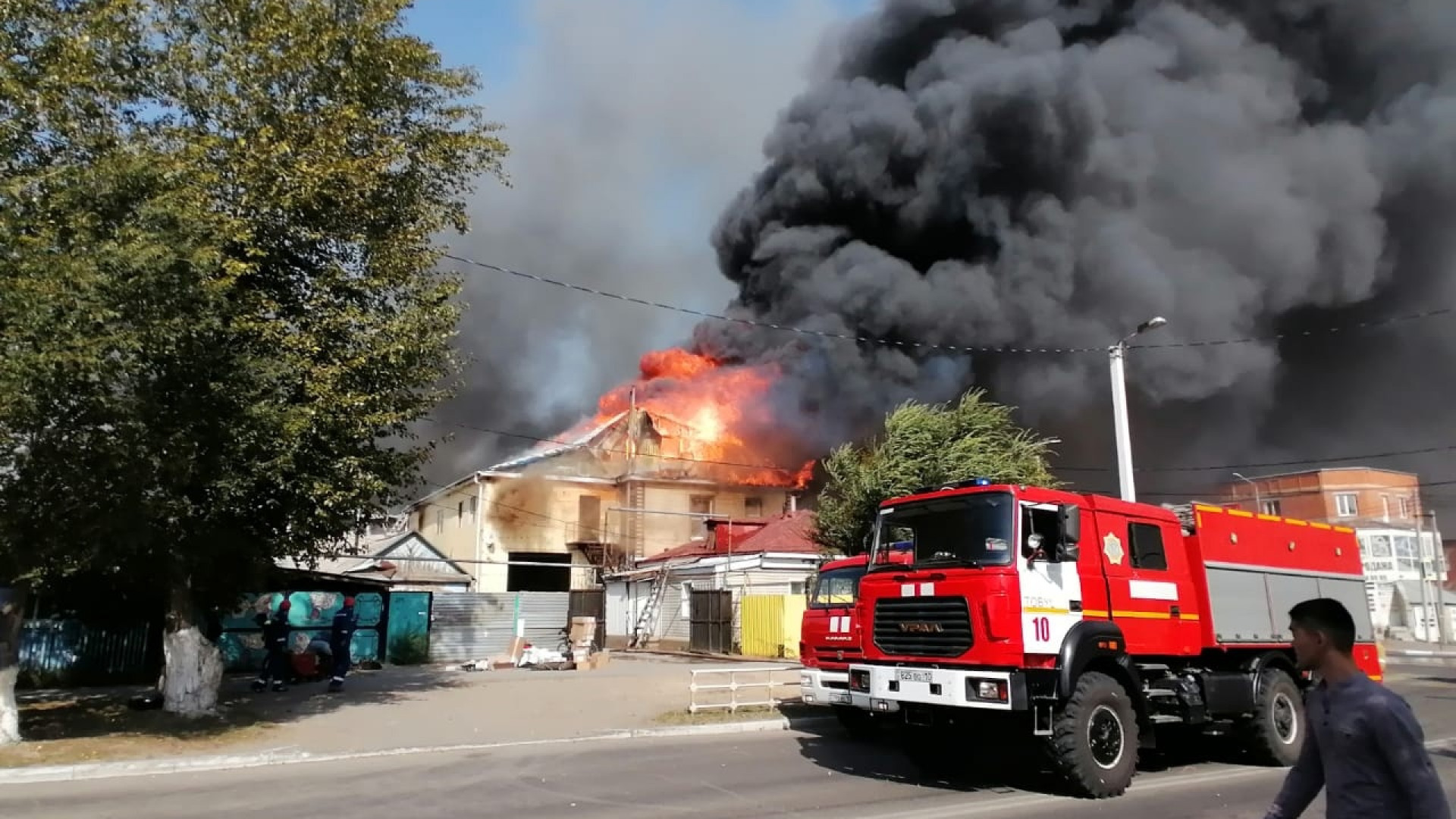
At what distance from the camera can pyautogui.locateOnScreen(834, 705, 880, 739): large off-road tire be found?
11523 millimetres

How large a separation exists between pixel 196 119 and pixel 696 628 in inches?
853

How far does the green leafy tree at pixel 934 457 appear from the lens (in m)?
16.6

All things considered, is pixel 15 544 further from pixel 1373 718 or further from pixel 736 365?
pixel 736 365

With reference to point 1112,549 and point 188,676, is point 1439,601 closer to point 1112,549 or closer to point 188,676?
point 1112,549

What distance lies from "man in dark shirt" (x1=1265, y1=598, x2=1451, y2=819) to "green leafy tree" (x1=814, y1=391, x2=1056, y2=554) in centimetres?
1272

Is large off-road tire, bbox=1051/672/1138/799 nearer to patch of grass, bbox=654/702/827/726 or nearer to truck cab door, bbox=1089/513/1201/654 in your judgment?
truck cab door, bbox=1089/513/1201/654

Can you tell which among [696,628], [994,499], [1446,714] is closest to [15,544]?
[994,499]

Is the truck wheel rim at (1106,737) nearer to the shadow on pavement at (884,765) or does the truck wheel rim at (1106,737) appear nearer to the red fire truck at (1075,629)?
the red fire truck at (1075,629)

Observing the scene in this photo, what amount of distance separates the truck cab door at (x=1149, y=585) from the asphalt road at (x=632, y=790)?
1337 mm

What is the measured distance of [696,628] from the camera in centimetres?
3008

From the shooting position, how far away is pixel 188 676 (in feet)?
40.6

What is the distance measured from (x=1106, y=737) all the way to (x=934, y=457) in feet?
28.4

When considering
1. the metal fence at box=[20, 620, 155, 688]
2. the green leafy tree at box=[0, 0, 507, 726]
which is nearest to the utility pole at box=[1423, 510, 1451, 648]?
the green leafy tree at box=[0, 0, 507, 726]

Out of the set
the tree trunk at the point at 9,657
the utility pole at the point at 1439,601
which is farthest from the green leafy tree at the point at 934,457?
the utility pole at the point at 1439,601
